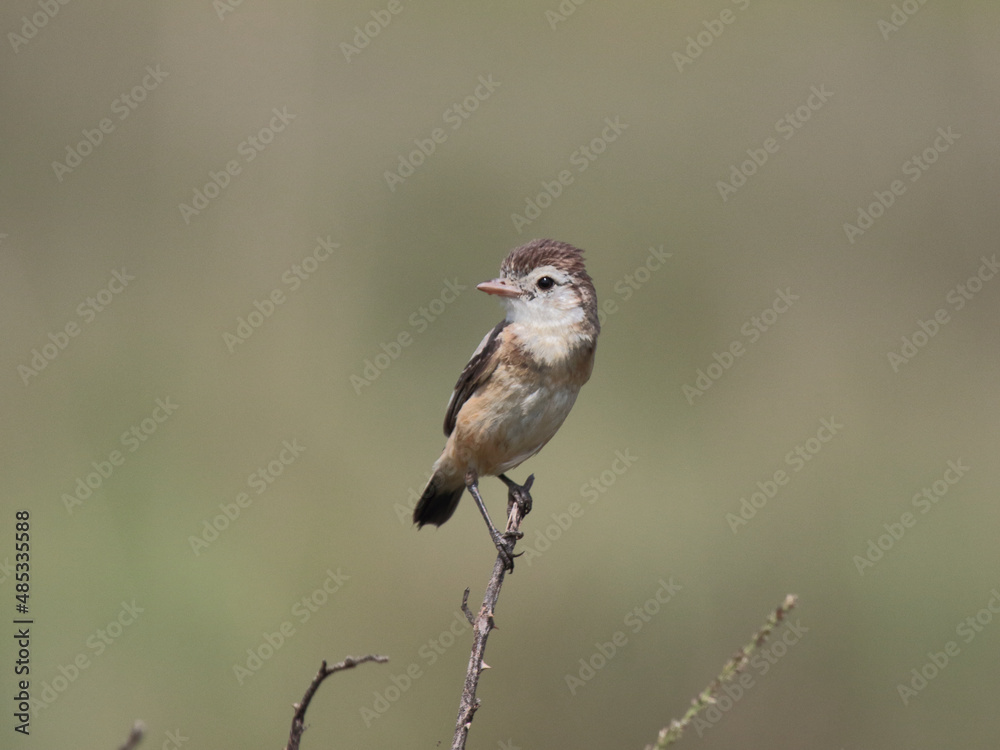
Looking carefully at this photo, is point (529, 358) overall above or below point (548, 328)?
below

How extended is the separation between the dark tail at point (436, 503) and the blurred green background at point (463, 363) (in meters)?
1.77

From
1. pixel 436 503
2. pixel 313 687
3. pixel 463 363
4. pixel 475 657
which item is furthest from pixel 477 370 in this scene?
pixel 463 363

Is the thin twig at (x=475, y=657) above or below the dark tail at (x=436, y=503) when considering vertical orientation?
below

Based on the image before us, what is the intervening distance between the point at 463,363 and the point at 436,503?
→ 11.7ft

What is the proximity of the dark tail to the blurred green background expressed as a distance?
1.77 metres

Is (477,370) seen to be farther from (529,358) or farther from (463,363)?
(463,363)

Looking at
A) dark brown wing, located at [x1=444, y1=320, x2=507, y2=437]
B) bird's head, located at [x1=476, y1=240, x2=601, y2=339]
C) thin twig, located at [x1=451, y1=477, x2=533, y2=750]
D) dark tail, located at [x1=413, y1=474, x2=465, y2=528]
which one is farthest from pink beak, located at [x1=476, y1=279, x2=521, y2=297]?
thin twig, located at [x1=451, y1=477, x2=533, y2=750]

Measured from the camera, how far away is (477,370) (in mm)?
5609

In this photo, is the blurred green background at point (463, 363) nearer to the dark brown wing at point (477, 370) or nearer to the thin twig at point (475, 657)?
the dark brown wing at point (477, 370)

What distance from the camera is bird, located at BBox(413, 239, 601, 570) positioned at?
5383mm

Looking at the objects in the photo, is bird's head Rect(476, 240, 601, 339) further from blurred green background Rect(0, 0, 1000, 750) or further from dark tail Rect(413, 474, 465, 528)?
blurred green background Rect(0, 0, 1000, 750)

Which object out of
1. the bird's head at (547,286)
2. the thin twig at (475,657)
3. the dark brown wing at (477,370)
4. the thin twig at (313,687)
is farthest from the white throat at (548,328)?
the thin twig at (313,687)

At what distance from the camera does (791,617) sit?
8.00 m

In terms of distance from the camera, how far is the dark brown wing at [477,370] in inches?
218
